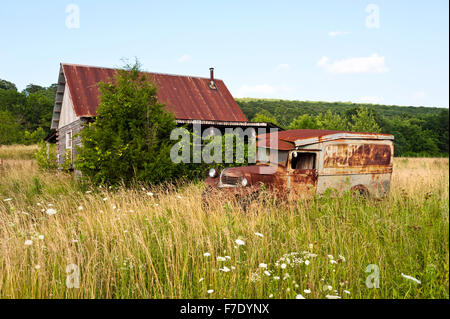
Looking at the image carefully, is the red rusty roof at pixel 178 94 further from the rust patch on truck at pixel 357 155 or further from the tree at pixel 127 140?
the rust patch on truck at pixel 357 155

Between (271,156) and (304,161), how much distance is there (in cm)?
84

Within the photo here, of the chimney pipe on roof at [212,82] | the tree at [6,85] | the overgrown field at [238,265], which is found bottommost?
the overgrown field at [238,265]

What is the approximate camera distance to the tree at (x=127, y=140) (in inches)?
391

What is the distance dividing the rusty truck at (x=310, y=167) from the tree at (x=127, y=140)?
2959 millimetres

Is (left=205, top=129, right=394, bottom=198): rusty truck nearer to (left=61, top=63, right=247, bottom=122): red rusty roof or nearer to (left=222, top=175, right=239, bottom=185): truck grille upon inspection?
(left=222, top=175, right=239, bottom=185): truck grille

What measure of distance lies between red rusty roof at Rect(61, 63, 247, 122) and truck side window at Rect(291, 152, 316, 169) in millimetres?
11185

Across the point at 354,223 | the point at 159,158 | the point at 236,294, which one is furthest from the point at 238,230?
the point at 159,158

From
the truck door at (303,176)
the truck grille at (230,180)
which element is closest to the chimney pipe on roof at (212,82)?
the truck door at (303,176)

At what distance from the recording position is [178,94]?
20.9 meters

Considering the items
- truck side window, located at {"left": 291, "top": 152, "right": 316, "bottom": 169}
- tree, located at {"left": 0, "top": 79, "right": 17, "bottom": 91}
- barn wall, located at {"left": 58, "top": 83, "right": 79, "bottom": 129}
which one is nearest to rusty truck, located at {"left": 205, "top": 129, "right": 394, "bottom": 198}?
truck side window, located at {"left": 291, "top": 152, "right": 316, "bottom": 169}

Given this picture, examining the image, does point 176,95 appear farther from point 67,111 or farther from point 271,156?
point 271,156

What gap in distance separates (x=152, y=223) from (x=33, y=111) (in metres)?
69.8

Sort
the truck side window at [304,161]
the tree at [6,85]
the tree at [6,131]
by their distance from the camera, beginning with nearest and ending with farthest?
the truck side window at [304,161], the tree at [6,131], the tree at [6,85]

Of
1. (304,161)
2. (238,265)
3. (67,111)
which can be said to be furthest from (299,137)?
(67,111)
